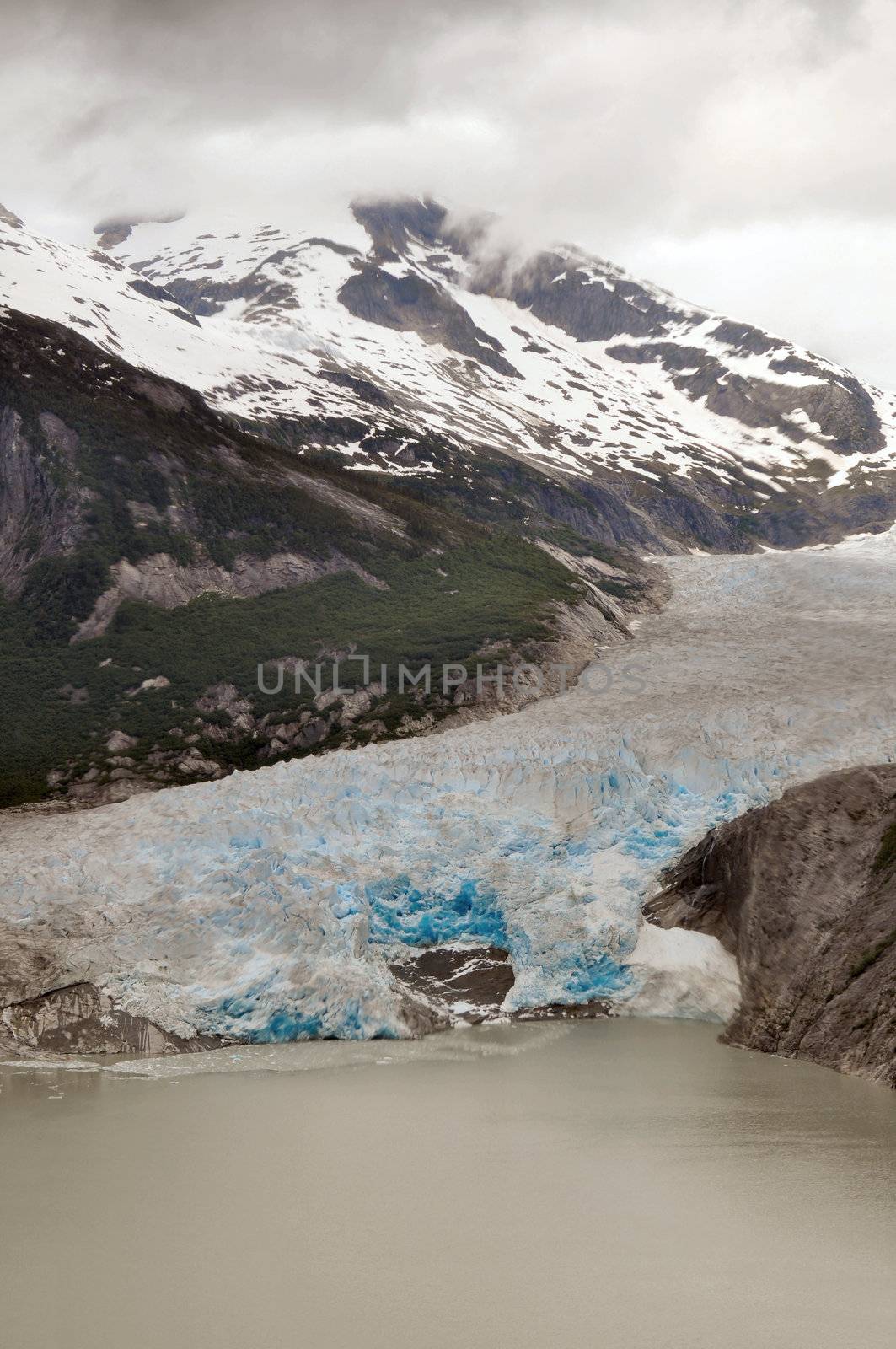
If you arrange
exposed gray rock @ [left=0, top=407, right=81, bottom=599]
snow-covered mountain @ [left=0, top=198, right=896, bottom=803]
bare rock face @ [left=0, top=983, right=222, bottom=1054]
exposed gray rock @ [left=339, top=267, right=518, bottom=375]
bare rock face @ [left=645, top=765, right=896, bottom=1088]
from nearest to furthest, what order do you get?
bare rock face @ [left=645, top=765, right=896, bottom=1088] → bare rock face @ [left=0, top=983, right=222, bottom=1054] → snow-covered mountain @ [left=0, top=198, right=896, bottom=803] → exposed gray rock @ [left=0, top=407, right=81, bottom=599] → exposed gray rock @ [left=339, top=267, right=518, bottom=375]

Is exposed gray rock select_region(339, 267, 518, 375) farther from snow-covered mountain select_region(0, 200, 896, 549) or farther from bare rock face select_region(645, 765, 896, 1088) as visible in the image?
bare rock face select_region(645, 765, 896, 1088)

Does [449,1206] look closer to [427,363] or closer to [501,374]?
[427,363]

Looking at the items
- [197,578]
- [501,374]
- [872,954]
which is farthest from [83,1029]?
[501,374]

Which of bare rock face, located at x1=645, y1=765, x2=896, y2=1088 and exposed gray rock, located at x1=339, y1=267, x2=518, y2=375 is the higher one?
exposed gray rock, located at x1=339, y1=267, x2=518, y2=375

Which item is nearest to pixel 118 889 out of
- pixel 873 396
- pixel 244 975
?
pixel 244 975

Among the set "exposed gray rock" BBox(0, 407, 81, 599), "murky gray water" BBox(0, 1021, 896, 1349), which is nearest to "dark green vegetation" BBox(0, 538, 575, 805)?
"exposed gray rock" BBox(0, 407, 81, 599)

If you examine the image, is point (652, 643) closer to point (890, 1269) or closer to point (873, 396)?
point (890, 1269)
